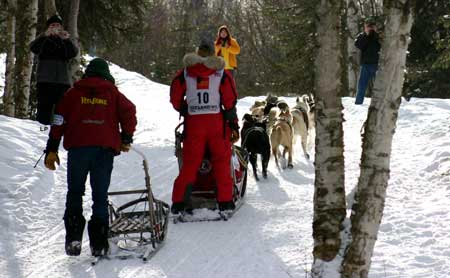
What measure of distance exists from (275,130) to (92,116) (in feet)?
15.5

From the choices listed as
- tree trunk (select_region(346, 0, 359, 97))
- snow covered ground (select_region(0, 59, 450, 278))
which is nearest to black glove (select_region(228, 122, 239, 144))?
snow covered ground (select_region(0, 59, 450, 278))

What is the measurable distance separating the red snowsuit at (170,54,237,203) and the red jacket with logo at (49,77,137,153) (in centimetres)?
117

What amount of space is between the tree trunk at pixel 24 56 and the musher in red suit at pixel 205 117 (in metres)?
5.61

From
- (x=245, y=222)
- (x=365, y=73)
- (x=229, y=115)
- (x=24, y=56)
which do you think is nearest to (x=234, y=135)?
(x=229, y=115)

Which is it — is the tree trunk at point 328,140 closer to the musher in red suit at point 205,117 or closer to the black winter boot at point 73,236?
the black winter boot at point 73,236

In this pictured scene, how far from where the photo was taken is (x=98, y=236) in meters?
5.43

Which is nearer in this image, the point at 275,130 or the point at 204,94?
the point at 204,94

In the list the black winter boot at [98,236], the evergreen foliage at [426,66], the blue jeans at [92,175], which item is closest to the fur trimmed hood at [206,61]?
the blue jeans at [92,175]

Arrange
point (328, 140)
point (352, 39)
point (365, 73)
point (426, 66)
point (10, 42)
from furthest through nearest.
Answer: point (352, 39)
point (426, 66)
point (365, 73)
point (10, 42)
point (328, 140)

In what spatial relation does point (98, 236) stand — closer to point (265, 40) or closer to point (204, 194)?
point (204, 194)

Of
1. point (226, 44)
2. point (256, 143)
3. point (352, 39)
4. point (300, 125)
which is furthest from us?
point (352, 39)

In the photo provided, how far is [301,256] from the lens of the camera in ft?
18.2

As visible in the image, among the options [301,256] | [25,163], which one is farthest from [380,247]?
[25,163]

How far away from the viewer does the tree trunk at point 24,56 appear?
457 inches
